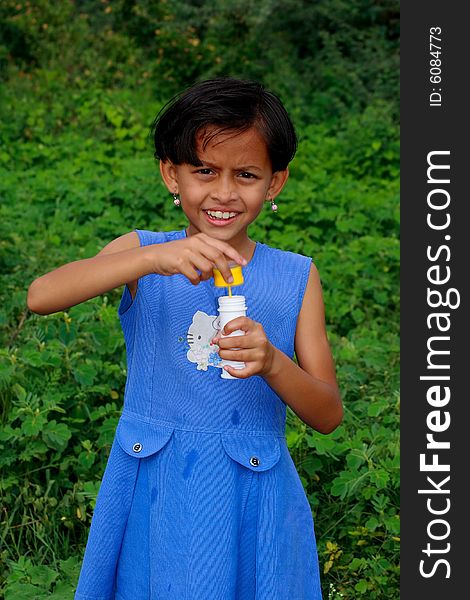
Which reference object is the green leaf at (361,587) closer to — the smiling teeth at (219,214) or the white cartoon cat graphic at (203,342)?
the white cartoon cat graphic at (203,342)

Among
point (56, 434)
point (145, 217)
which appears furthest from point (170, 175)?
point (145, 217)

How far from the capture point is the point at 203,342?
79.9 inches

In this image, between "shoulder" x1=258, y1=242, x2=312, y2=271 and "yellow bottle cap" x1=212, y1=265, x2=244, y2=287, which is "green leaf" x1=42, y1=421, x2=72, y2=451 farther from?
"yellow bottle cap" x1=212, y1=265, x2=244, y2=287

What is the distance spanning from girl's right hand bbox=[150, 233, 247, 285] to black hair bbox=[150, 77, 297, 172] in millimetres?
261

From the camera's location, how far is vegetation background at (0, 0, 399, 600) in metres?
3.13

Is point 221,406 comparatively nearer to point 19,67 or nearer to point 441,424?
point 441,424

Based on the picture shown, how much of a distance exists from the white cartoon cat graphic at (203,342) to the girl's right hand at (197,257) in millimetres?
260

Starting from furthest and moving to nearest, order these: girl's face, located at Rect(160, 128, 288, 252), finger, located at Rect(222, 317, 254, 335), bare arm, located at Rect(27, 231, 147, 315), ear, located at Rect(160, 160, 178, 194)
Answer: ear, located at Rect(160, 160, 178, 194) → girl's face, located at Rect(160, 128, 288, 252) → bare arm, located at Rect(27, 231, 147, 315) → finger, located at Rect(222, 317, 254, 335)

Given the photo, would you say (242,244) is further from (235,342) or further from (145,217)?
(145,217)

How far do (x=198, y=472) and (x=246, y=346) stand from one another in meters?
0.36

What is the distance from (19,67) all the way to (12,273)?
5.82m

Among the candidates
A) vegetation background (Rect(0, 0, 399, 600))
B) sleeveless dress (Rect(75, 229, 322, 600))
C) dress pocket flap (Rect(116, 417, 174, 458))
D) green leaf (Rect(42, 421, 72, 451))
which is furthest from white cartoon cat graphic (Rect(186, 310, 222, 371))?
green leaf (Rect(42, 421, 72, 451))

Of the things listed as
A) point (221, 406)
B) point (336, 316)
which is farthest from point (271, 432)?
point (336, 316)

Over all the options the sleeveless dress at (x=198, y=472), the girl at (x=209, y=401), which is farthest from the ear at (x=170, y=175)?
the sleeveless dress at (x=198, y=472)
